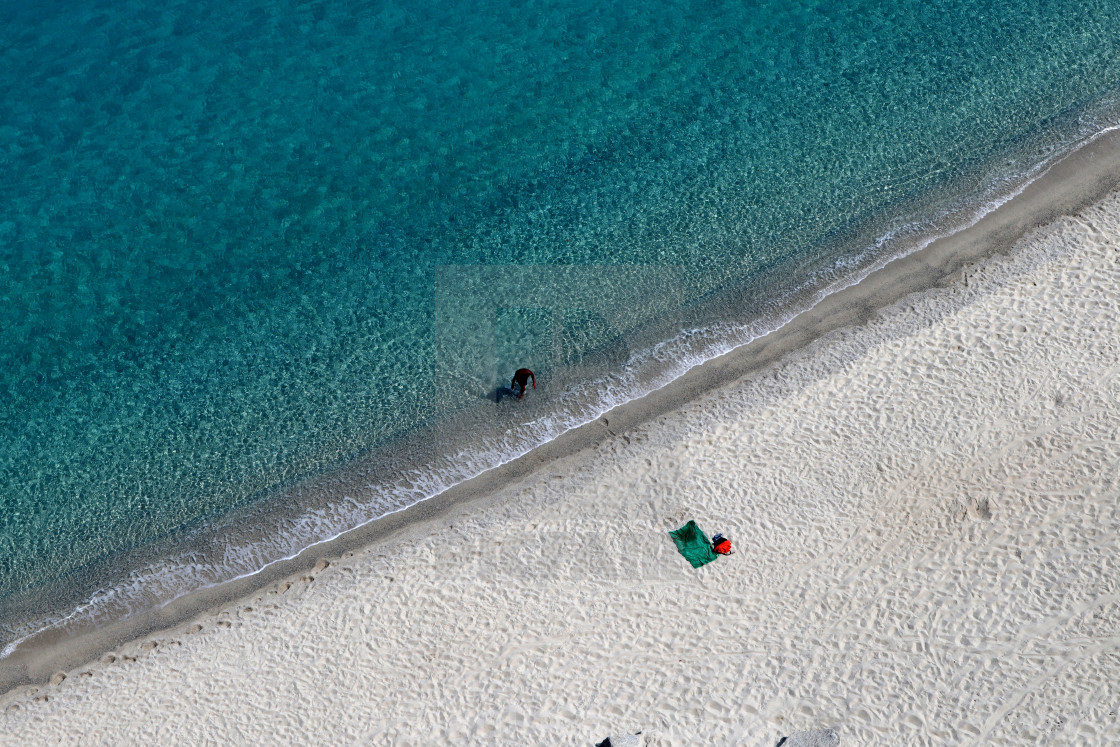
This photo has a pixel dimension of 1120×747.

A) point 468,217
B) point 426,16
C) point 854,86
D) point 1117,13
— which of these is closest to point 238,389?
point 468,217

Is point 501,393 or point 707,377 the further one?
point 501,393

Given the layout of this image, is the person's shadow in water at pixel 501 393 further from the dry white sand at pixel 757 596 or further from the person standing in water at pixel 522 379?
the dry white sand at pixel 757 596

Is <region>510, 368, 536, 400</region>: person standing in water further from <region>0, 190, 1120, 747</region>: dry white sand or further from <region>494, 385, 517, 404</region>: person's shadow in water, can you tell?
<region>0, 190, 1120, 747</region>: dry white sand

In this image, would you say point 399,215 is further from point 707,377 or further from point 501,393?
point 707,377

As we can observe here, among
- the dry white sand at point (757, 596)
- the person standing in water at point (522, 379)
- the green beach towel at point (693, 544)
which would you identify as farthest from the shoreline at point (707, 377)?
the green beach towel at point (693, 544)

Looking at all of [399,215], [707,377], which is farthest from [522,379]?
[399,215]

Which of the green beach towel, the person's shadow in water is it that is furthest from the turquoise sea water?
the green beach towel
